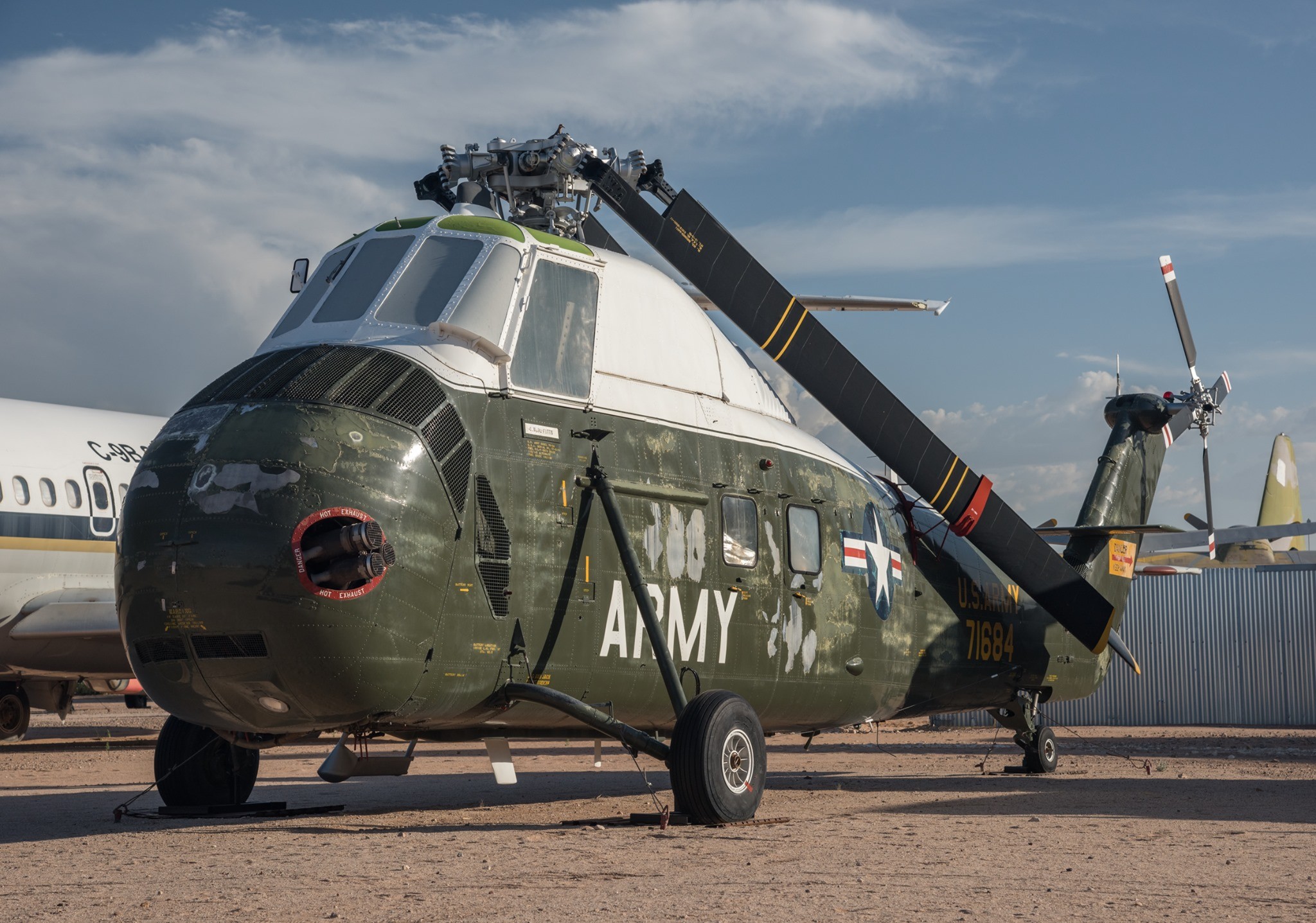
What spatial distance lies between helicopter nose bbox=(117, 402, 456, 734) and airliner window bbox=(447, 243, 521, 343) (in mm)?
1261

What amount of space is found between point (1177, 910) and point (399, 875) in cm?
419

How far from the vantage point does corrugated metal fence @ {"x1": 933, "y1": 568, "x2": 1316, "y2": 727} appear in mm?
30969

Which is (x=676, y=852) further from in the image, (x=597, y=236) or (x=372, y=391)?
(x=597, y=236)

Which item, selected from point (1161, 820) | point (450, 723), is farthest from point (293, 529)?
point (1161, 820)

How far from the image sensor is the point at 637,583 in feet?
33.3

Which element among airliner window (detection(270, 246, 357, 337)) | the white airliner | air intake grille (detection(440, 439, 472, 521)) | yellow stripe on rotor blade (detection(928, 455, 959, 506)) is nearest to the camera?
air intake grille (detection(440, 439, 472, 521))

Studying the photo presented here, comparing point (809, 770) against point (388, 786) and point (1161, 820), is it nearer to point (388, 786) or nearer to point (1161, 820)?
point (388, 786)

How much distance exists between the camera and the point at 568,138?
39.5ft

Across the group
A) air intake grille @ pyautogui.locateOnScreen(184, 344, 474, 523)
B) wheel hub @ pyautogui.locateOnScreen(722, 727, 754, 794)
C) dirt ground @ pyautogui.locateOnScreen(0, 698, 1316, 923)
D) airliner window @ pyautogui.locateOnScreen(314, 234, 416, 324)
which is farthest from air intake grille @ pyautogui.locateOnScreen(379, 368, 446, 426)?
wheel hub @ pyautogui.locateOnScreen(722, 727, 754, 794)

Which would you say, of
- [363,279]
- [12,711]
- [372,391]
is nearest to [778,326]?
[363,279]

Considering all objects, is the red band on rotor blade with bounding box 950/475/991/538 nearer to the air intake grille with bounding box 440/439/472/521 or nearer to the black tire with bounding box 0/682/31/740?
the air intake grille with bounding box 440/439/472/521

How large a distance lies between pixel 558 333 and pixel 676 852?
4003 mm

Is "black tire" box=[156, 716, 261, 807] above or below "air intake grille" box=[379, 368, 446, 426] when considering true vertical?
below

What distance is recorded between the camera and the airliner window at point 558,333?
398 inches
